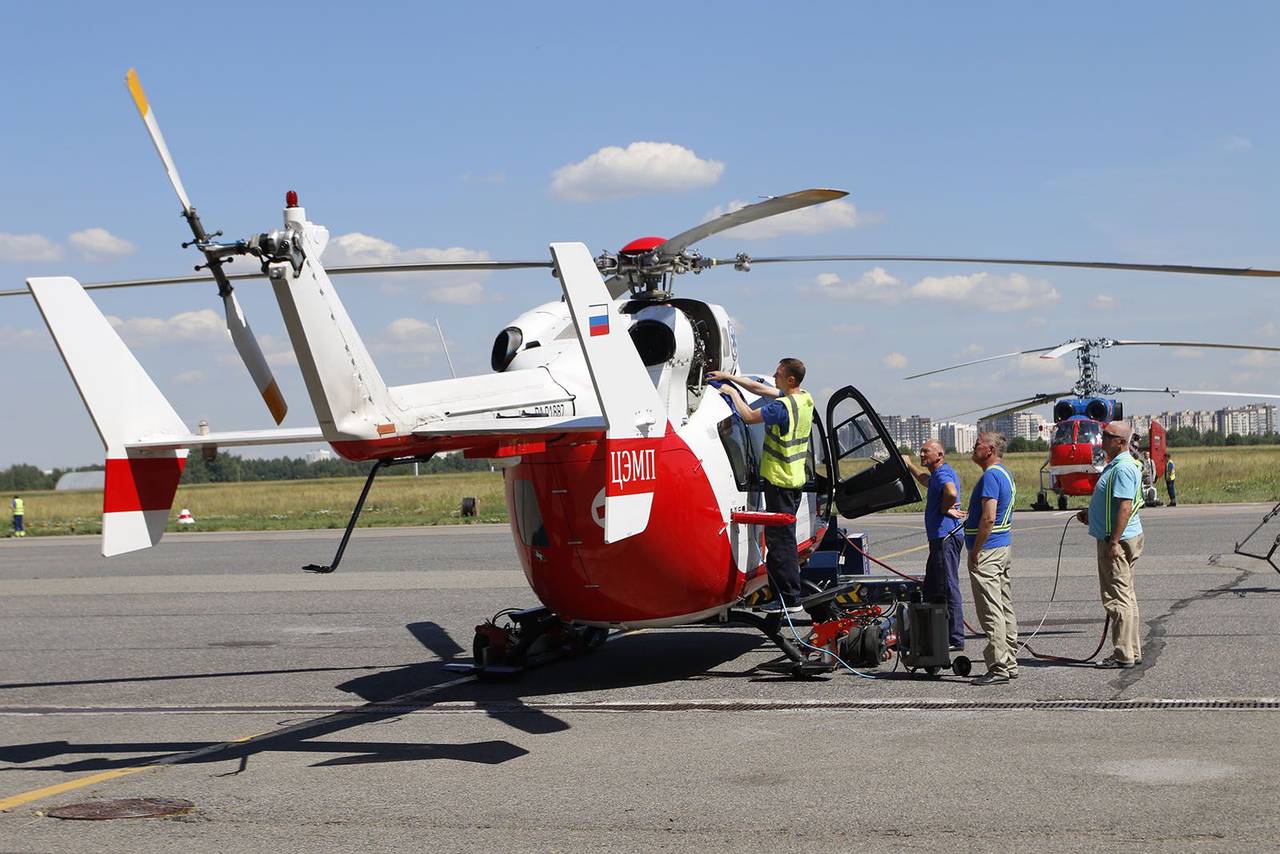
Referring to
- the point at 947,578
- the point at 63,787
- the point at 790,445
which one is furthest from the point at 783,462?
the point at 63,787

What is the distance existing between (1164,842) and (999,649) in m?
4.26

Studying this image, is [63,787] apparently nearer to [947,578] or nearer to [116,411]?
[116,411]

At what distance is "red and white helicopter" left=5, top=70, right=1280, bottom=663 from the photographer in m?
7.61

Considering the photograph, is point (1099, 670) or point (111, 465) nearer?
point (111, 465)

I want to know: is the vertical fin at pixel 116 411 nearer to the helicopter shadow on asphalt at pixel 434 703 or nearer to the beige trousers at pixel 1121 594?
the helicopter shadow on asphalt at pixel 434 703

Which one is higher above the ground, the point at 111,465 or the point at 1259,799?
the point at 111,465

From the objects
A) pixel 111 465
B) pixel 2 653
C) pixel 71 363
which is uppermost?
pixel 71 363

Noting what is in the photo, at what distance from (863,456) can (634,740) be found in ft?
14.0

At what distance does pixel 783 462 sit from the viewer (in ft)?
34.1

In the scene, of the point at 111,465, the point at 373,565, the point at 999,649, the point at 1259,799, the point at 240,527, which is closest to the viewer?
the point at 1259,799

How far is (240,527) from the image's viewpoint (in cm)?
3781

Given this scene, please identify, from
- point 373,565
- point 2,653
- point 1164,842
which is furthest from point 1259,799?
point 373,565

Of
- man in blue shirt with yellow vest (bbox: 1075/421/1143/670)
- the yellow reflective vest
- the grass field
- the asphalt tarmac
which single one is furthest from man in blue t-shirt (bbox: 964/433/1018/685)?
the grass field

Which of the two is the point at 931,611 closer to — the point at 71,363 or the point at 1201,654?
the point at 1201,654
